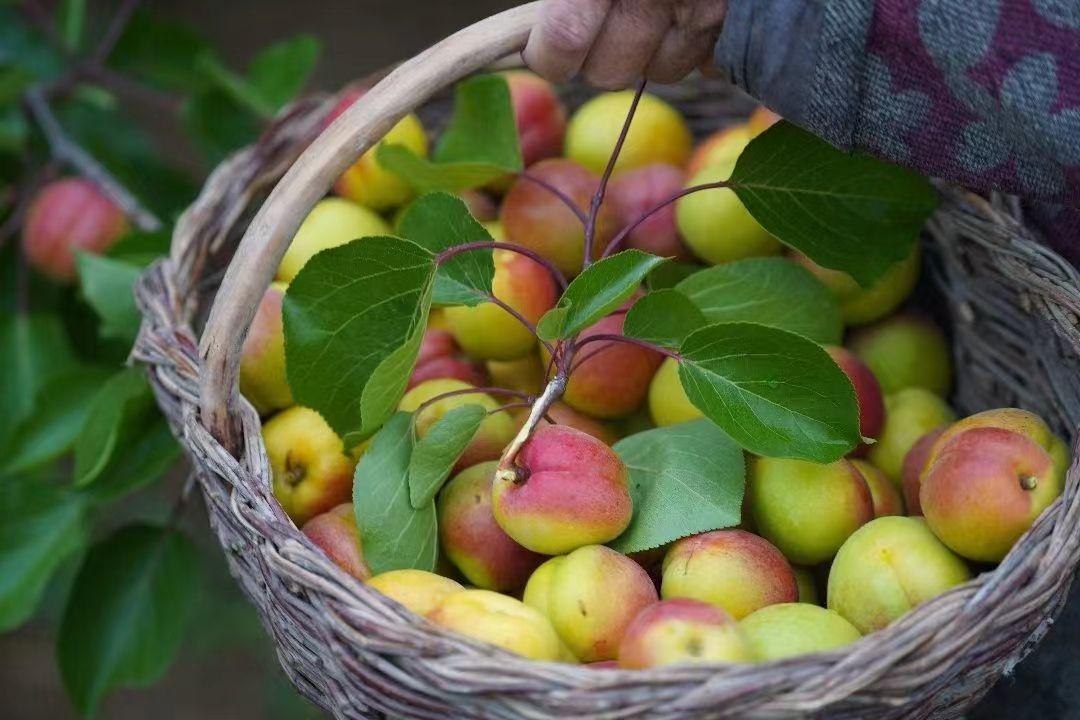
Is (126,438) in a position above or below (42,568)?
above

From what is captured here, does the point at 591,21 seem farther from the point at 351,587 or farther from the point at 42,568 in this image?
the point at 42,568

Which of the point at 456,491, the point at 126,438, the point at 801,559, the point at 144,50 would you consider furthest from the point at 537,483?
the point at 144,50

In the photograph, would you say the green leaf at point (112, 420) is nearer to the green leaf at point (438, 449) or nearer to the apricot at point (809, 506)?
the green leaf at point (438, 449)

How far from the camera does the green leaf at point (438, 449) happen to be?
2.60 ft

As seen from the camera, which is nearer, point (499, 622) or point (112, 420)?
point (499, 622)

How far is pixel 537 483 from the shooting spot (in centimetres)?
75

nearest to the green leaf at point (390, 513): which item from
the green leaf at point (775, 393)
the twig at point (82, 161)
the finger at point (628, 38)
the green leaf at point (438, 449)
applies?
the green leaf at point (438, 449)

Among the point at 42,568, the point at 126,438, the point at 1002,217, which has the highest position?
the point at 1002,217

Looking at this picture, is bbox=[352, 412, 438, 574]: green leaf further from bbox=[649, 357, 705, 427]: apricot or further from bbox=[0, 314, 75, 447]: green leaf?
bbox=[0, 314, 75, 447]: green leaf

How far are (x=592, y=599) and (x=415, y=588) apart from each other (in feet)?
0.39

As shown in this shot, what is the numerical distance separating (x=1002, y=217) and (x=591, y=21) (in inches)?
13.8

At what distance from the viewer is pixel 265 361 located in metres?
0.95

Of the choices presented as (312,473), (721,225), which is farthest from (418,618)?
(721,225)

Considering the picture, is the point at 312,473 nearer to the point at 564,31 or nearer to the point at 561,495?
the point at 561,495
